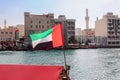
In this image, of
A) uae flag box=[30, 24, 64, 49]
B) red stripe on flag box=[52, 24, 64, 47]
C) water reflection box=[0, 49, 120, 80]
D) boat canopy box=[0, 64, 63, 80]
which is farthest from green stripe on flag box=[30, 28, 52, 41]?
water reflection box=[0, 49, 120, 80]

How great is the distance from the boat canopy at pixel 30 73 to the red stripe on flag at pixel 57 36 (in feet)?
2.58

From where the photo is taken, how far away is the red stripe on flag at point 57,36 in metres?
8.74

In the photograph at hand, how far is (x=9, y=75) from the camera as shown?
9.16 metres

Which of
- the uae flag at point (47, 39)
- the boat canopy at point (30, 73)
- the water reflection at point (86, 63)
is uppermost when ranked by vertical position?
the uae flag at point (47, 39)

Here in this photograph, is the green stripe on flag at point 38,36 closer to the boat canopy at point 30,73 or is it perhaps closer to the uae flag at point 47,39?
the uae flag at point 47,39

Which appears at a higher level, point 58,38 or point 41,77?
point 58,38

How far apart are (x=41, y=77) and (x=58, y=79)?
48cm

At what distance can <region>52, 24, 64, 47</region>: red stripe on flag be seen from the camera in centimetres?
874

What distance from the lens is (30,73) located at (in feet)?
29.6

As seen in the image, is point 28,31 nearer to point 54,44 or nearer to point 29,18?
point 29,18

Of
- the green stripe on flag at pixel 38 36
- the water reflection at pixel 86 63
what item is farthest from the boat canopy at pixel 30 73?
the water reflection at pixel 86 63

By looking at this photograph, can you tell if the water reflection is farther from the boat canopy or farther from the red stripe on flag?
the red stripe on flag

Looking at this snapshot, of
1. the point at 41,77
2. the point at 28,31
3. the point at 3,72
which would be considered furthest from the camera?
the point at 28,31

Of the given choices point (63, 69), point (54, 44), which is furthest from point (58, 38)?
point (63, 69)
